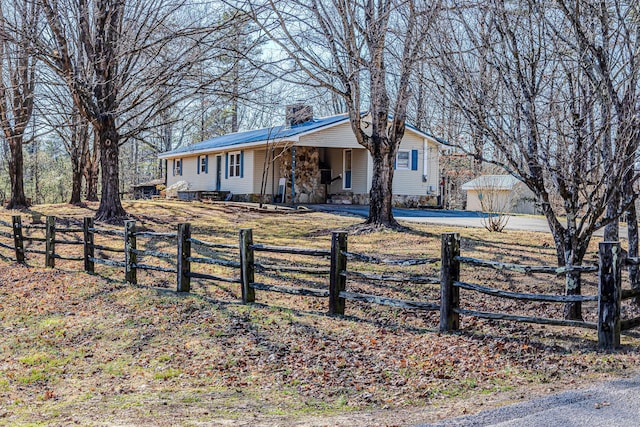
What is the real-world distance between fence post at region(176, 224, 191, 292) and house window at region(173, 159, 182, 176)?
1113 inches

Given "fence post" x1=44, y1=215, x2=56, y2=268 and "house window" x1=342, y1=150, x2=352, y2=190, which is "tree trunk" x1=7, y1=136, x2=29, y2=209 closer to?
"fence post" x1=44, y1=215, x2=56, y2=268

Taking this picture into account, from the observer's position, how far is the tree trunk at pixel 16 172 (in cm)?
2312

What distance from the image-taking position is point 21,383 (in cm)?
660

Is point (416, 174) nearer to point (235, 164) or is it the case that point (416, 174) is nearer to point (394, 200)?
point (394, 200)

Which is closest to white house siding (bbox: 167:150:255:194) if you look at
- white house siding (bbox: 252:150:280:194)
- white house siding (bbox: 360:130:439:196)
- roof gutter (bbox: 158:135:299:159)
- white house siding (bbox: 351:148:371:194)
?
white house siding (bbox: 252:150:280:194)

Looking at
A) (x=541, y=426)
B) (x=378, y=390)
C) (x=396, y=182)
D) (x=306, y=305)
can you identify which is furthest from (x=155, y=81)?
(x=396, y=182)

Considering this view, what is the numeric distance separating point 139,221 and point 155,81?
538 centimetres

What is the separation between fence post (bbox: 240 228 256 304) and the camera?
853 centimetres

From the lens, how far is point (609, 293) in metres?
6.07

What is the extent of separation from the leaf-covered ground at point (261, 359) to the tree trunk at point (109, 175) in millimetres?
7610

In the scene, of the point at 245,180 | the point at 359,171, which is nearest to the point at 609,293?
the point at 359,171

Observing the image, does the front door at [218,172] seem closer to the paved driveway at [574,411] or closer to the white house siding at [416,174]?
the white house siding at [416,174]

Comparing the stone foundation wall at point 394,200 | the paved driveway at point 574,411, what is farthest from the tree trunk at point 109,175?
the paved driveway at point 574,411

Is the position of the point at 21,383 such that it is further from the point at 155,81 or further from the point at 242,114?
the point at 242,114
